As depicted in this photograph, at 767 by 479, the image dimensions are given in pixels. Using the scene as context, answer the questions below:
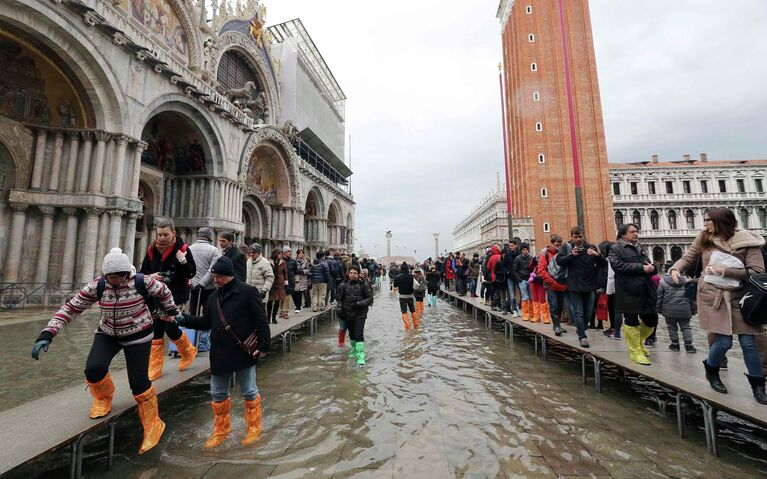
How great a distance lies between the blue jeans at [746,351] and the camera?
121 inches

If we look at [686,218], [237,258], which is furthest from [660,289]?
[686,218]

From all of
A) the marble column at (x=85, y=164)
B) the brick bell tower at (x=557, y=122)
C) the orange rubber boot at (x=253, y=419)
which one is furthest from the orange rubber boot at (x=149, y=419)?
the brick bell tower at (x=557, y=122)

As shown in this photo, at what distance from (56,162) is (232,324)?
41.1 feet

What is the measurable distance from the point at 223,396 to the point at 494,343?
5.70 m

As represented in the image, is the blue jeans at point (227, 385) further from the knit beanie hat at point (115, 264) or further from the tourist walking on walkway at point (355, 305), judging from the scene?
the tourist walking on walkway at point (355, 305)

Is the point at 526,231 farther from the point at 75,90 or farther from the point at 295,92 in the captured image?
the point at 75,90

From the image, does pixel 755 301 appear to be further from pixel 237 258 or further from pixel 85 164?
pixel 85 164

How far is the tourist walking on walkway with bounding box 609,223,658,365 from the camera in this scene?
13.9 ft

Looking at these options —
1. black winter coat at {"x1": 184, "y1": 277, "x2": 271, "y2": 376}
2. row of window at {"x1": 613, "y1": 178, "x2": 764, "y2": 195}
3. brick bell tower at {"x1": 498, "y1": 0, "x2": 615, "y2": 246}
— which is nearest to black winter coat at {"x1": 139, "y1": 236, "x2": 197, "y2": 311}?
black winter coat at {"x1": 184, "y1": 277, "x2": 271, "y2": 376}

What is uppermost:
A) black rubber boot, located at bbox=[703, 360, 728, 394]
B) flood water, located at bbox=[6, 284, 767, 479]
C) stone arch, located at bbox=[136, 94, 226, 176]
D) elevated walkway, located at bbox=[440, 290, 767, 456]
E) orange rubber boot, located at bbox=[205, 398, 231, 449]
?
stone arch, located at bbox=[136, 94, 226, 176]

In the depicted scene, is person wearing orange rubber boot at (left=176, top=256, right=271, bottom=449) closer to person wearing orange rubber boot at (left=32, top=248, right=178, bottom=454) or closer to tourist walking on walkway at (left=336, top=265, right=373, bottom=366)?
person wearing orange rubber boot at (left=32, top=248, right=178, bottom=454)

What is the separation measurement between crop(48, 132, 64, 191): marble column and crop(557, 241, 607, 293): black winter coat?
14934 mm

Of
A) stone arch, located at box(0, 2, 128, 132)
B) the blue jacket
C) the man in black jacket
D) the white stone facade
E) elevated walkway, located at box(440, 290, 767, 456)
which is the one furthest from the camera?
the white stone facade

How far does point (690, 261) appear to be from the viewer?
3746 mm
